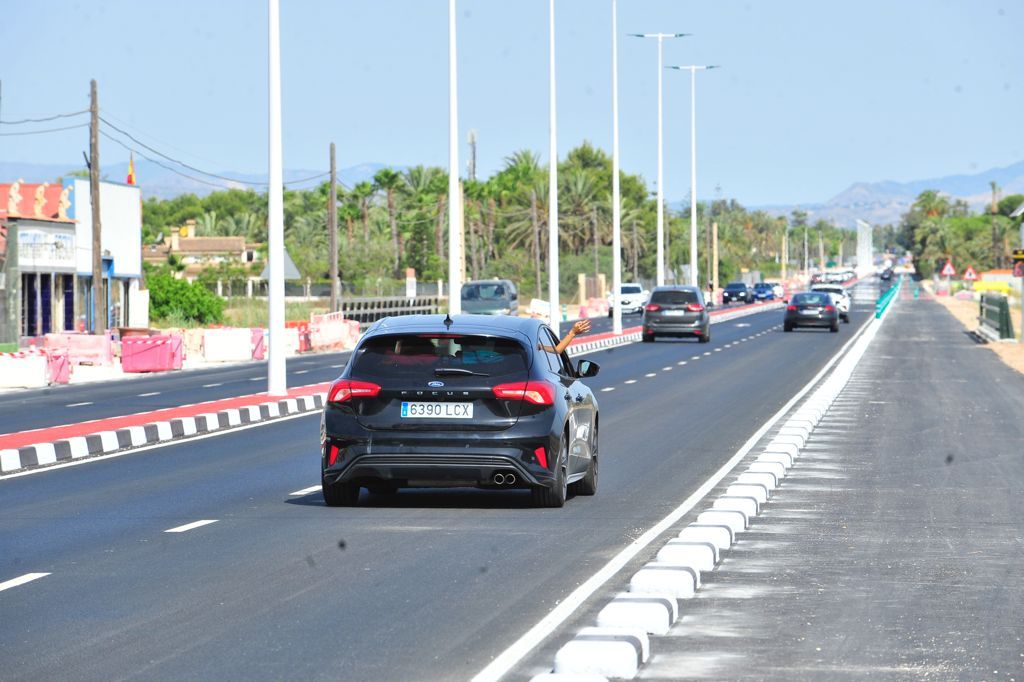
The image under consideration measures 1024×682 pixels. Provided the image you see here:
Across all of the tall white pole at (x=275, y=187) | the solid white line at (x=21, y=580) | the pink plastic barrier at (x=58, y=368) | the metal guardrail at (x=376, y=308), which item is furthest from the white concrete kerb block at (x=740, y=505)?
the metal guardrail at (x=376, y=308)

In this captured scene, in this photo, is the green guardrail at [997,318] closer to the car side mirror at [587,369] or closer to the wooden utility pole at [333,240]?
the wooden utility pole at [333,240]

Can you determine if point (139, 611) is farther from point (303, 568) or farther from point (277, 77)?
point (277, 77)

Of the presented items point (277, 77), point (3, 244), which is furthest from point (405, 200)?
point (277, 77)

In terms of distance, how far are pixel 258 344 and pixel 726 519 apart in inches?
1527

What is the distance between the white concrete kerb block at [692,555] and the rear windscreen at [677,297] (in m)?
44.7

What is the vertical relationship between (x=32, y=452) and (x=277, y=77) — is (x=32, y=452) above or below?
below

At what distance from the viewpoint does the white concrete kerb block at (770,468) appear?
15859 mm

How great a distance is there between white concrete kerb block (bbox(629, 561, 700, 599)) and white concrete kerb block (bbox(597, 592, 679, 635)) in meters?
0.49

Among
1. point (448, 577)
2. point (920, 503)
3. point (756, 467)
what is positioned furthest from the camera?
point (756, 467)

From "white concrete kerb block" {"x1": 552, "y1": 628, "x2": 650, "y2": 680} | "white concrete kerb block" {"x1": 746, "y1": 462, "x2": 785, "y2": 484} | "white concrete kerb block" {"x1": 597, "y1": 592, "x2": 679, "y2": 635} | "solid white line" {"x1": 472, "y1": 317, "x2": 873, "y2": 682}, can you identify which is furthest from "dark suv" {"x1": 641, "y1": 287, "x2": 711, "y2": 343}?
"white concrete kerb block" {"x1": 552, "y1": 628, "x2": 650, "y2": 680}

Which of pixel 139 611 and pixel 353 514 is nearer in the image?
pixel 139 611

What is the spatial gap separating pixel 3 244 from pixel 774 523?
4380 cm

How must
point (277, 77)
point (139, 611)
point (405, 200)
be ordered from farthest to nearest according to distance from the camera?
point (405, 200) < point (277, 77) < point (139, 611)

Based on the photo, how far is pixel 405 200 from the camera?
134 meters
